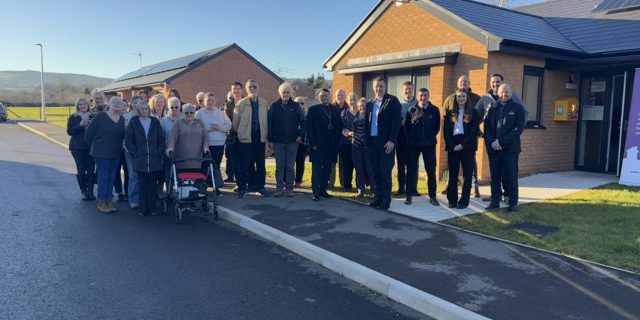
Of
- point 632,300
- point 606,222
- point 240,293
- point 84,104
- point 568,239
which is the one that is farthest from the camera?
point 84,104

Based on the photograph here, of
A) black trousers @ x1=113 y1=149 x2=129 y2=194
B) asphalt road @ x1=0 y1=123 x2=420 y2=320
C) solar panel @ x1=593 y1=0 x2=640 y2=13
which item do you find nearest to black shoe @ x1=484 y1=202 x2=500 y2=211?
asphalt road @ x1=0 y1=123 x2=420 y2=320

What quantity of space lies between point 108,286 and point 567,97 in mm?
10583

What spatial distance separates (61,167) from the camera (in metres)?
13.4

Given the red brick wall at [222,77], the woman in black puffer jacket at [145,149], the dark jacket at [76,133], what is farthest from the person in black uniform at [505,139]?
the red brick wall at [222,77]

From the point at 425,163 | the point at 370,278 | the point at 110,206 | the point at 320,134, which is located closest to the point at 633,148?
the point at 425,163

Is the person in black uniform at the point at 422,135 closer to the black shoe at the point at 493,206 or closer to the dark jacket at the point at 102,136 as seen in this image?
the black shoe at the point at 493,206

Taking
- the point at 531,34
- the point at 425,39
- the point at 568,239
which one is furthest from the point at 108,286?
the point at 531,34

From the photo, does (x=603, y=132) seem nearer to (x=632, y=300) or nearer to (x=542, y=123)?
(x=542, y=123)

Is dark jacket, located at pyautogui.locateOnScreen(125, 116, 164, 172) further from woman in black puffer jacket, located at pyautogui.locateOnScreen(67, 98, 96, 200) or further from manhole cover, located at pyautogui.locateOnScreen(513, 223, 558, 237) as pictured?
manhole cover, located at pyautogui.locateOnScreen(513, 223, 558, 237)

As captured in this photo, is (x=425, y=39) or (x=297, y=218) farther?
(x=425, y=39)

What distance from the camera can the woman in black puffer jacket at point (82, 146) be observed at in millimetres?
8414

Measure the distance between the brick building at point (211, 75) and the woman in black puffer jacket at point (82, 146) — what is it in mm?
21507

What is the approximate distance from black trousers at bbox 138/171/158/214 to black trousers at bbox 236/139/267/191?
163cm

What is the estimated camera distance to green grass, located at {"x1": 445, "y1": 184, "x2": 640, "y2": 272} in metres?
5.60
